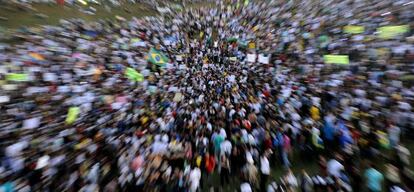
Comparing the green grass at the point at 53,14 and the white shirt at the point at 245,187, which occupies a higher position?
the green grass at the point at 53,14

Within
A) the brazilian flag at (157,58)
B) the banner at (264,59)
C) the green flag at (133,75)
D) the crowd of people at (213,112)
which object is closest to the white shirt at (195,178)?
the crowd of people at (213,112)

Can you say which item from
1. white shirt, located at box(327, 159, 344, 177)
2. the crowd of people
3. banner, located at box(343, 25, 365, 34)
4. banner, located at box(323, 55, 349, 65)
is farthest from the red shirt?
Result: banner, located at box(343, 25, 365, 34)

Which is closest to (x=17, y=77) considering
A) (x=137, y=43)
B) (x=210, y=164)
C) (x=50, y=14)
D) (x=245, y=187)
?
(x=50, y=14)

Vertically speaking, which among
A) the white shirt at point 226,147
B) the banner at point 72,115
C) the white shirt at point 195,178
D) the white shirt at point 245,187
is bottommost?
the white shirt at point 245,187

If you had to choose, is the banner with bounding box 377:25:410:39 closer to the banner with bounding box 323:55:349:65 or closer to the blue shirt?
the banner with bounding box 323:55:349:65

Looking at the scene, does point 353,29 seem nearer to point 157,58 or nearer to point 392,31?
point 392,31

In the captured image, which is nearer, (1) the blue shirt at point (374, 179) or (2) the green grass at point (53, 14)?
(1) the blue shirt at point (374, 179)

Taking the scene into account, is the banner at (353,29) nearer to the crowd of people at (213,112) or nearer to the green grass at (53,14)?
the crowd of people at (213,112)
